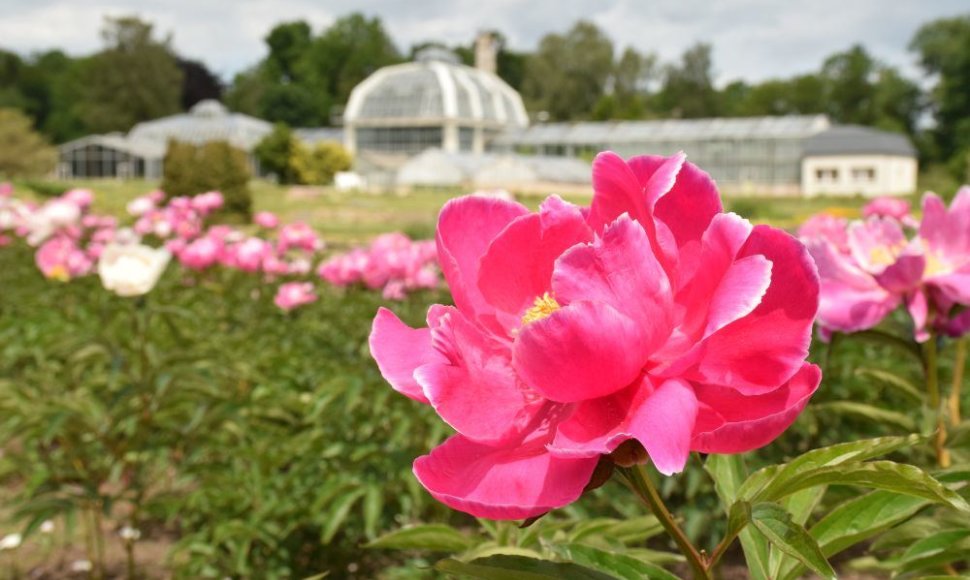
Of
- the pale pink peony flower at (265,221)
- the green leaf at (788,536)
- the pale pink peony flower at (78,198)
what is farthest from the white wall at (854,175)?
the green leaf at (788,536)

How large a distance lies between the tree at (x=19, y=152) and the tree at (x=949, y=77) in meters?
29.7

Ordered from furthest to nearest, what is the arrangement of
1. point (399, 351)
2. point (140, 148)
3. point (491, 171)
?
point (140, 148) < point (491, 171) < point (399, 351)

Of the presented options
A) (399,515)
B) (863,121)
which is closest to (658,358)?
(399,515)

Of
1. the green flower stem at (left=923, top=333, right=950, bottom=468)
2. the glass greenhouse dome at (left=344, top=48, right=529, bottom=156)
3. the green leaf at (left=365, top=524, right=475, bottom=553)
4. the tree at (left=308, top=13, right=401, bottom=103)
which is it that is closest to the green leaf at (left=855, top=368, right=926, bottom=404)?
the green flower stem at (left=923, top=333, right=950, bottom=468)

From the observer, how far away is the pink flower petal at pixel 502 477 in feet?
1.68

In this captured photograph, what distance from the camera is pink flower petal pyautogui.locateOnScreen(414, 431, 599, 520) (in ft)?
1.68

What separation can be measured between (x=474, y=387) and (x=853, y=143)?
108 ft

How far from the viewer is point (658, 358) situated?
0.56 m

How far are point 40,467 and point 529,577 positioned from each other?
2018 mm

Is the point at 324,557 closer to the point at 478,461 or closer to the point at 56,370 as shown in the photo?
the point at 56,370

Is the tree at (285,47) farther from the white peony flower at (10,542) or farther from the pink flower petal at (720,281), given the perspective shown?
the pink flower petal at (720,281)

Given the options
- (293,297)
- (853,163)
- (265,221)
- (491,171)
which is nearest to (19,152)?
(491,171)

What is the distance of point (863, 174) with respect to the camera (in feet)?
104

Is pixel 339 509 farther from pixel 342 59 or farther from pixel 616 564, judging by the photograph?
pixel 342 59
